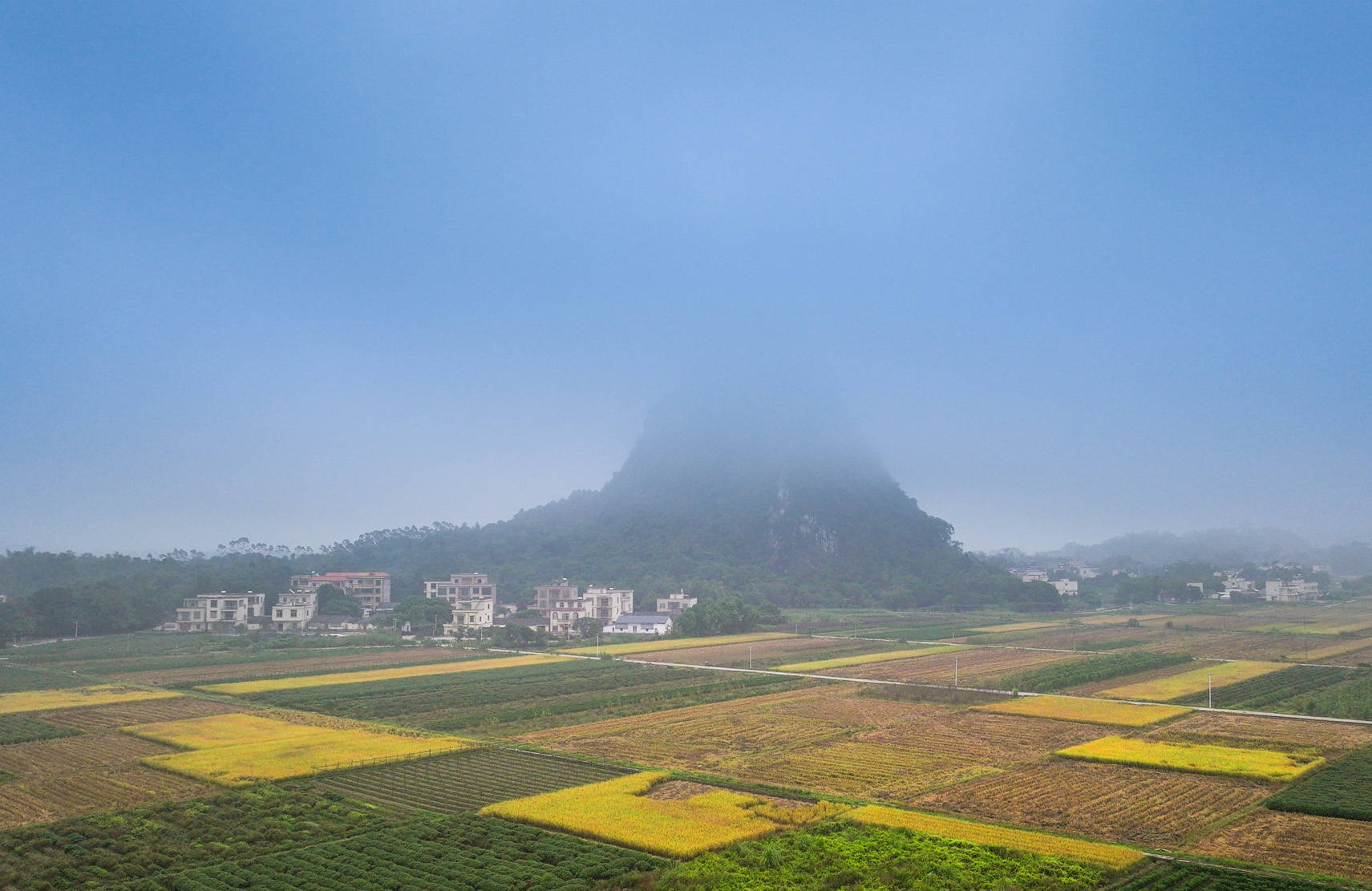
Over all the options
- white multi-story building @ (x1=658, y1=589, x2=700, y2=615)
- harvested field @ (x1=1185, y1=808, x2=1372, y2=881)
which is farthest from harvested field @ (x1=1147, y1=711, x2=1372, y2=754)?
white multi-story building @ (x1=658, y1=589, x2=700, y2=615)

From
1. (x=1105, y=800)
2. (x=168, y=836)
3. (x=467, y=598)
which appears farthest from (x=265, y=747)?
(x=467, y=598)

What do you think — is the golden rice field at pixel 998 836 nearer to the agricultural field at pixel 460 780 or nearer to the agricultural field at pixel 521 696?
the agricultural field at pixel 460 780

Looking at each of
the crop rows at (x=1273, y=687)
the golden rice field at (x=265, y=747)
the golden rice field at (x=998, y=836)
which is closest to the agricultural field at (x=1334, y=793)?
the golden rice field at (x=998, y=836)

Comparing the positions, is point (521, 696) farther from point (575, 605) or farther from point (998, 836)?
point (575, 605)

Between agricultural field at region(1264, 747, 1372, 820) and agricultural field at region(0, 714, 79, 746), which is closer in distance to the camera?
agricultural field at region(1264, 747, 1372, 820)

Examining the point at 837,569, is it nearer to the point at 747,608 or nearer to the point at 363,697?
the point at 747,608

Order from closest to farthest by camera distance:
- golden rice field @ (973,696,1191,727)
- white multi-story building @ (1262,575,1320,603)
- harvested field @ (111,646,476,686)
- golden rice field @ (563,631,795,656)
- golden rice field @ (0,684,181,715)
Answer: golden rice field @ (973,696,1191,727) → golden rice field @ (0,684,181,715) → harvested field @ (111,646,476,686) → golden rice field @ (563,631,795,656) → white multi-story building @ (1262,575,1320,603)

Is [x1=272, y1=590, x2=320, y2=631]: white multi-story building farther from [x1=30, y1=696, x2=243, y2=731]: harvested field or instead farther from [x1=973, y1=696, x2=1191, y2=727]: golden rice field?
[x1=973, y1=696, x2=1191, y2=727]: golden rice field
